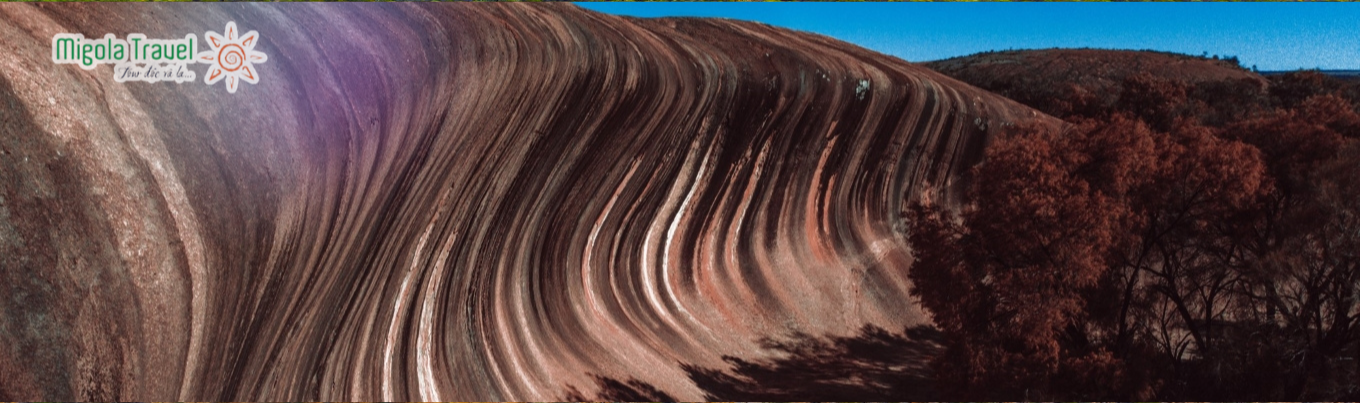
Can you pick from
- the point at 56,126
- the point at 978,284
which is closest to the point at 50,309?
the point at 56,126

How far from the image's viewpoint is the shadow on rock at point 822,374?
16.9 metres

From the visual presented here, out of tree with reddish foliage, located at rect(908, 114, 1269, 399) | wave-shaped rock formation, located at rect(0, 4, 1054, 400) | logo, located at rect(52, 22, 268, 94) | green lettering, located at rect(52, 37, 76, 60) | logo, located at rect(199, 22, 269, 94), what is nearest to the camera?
wave-shaped rock formation, located at rect(0, 4, 1054, 400)

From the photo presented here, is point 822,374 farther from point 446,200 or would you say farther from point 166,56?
point 166,56

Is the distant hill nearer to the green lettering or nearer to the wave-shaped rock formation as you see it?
the wave-shaped rock formation

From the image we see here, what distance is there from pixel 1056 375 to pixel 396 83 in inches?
538

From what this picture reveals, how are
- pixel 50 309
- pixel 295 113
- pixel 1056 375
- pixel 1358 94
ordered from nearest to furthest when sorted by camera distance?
1. pixel 50 309
2. pixel 1056 375
3. pixel 295 113
4. pixel 1358 94

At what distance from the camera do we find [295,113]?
15.2 metres

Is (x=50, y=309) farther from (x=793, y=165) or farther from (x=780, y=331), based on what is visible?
(x=793, y=165)

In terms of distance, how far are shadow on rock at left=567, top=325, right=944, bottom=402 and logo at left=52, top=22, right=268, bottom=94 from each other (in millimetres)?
8429

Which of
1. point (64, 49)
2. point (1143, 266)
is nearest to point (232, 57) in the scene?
point (64, 49)

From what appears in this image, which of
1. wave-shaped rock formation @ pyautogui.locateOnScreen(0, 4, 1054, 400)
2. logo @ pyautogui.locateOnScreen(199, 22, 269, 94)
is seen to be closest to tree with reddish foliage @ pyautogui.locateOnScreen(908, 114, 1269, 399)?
wave-shaped rock formation @ pyautogui.locateOnScreen(0, 4, 1054, 400)

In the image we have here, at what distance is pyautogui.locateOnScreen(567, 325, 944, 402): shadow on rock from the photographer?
55.6ft

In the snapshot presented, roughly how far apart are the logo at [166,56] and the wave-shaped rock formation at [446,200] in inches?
9.1

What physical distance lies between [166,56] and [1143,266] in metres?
17.6
